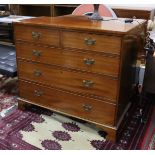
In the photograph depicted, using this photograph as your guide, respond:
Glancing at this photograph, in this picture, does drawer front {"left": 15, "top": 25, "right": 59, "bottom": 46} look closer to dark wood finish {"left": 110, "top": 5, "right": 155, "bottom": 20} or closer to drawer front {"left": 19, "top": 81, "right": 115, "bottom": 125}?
drawer front {"left": 19, "top": 81, "right": 115, "bottom": 125}

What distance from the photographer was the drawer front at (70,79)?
5.04 feet

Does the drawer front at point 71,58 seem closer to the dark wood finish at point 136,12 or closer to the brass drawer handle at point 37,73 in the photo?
the brass drawer handle at point 37,73

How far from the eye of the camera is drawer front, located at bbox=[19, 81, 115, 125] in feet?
5.31

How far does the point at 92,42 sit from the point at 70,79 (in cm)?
34

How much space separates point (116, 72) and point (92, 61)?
179 millimetres

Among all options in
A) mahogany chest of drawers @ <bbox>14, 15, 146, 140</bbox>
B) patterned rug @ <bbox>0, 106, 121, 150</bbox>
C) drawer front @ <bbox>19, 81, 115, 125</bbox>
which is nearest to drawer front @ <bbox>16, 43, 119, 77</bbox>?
mahogany chest of drawers @ <bbox>14, 15, 146, 140</bbox>

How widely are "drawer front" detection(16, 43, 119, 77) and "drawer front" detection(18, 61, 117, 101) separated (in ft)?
0.16

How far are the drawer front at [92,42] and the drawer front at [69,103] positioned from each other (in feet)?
1.27

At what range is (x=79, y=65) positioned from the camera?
1.58 m

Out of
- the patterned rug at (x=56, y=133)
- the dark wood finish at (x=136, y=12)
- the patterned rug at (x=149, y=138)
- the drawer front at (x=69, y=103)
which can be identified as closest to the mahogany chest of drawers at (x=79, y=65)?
the drawer front at (x=69, y=103)

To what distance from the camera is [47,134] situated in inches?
67.9

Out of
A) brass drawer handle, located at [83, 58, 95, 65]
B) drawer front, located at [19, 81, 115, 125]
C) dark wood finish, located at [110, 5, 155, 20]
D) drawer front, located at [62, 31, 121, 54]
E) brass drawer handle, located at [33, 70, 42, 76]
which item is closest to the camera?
drawer front, located at [62, 31, 121, 54]

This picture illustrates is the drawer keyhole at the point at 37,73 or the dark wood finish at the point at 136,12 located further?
the dark wood finish at the point at 136,12

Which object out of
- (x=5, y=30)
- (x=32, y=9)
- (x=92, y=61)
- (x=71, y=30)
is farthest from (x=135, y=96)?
(x=32, y=9)
